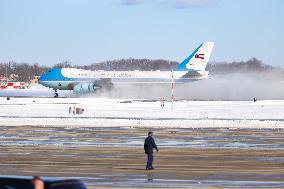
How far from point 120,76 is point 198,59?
1271 centimetres

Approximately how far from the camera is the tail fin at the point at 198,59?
383 ft

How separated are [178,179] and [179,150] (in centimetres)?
1019

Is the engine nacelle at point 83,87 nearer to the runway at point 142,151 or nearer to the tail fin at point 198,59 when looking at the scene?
the tail fin at point 198,59

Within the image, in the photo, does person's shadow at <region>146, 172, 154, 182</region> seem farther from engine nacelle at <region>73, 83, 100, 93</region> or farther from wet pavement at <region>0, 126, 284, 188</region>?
engine nacelle at <region>73, 83, 100, 93</region>

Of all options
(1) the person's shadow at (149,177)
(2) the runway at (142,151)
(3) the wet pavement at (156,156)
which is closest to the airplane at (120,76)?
(2) the runway at (142,151)

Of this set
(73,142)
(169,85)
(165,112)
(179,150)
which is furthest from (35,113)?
(169,85)

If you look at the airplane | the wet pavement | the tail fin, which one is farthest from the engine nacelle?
the wet pavement

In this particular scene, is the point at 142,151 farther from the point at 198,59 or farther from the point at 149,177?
the point at 198,59

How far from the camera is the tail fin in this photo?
11662 centimetres

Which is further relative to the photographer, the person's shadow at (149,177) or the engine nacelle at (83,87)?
the engine nacelle at (83,87)

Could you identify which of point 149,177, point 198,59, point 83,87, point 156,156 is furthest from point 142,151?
point 198,59

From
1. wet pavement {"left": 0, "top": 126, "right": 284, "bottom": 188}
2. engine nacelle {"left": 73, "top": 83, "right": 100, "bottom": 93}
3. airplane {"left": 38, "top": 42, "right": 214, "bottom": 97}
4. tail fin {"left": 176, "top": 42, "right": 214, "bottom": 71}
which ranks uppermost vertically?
tail fin {"left": 176, "top": 42, "right": 214, "bottom": 71}

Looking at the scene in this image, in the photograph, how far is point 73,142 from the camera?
37.9 metres

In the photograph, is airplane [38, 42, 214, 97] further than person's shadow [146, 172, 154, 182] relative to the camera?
Yes
